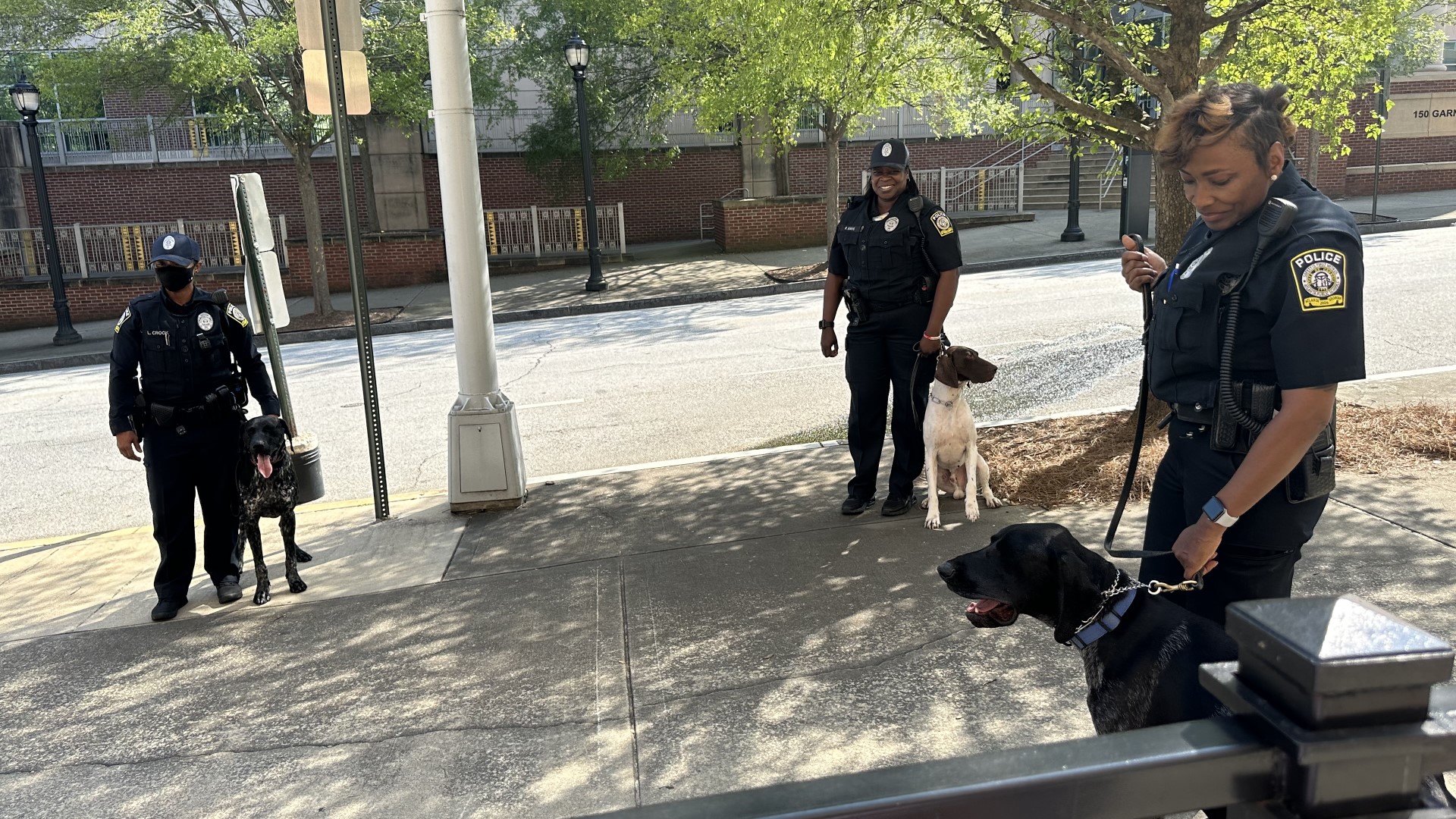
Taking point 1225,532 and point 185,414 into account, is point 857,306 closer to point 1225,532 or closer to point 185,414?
point 1225,532

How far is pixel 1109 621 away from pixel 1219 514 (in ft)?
1.22

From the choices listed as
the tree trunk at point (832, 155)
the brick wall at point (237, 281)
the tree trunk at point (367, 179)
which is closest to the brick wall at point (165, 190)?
the tree trunk at point (367, 179)

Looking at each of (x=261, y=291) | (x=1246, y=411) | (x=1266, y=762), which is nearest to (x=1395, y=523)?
(x=1246, y=411)

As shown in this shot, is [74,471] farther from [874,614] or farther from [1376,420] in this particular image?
[1376,420]

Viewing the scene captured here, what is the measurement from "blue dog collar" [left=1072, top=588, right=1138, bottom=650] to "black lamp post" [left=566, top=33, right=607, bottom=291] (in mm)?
16858

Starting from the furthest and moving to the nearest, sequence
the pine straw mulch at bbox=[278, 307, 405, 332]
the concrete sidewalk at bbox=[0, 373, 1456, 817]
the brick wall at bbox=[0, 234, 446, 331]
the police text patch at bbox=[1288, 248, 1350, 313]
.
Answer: the brick wall at bbox=[0, 234, 446, 331] < the pine straw mulch at bbox=[278, 307, 405, 332] < the concrete sidewalk at bbox=[0, 373, 1456, 817] < the police text patch at bbox=[1288, 248, 1350, 313]

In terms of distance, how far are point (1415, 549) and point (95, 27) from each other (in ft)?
59.7

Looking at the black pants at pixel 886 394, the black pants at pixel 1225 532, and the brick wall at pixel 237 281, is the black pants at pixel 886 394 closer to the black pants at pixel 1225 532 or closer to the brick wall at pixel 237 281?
the black pants at pixel 1225 532

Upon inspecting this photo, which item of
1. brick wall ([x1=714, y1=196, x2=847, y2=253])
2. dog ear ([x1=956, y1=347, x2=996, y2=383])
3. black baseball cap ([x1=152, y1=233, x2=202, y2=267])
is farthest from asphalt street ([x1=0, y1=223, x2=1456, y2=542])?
brick wall ([x1=714, y1=196, x2=847, y2=253])

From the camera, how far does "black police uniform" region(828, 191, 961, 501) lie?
5684mm

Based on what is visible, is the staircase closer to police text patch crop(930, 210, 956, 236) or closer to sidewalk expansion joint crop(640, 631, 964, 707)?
police text patch crop(930, 210, 956, 236)

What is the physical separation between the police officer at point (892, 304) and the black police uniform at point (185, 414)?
3278 millimetres

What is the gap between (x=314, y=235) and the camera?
18.6 metres

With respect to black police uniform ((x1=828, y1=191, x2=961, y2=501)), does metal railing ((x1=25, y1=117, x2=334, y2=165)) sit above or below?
above
